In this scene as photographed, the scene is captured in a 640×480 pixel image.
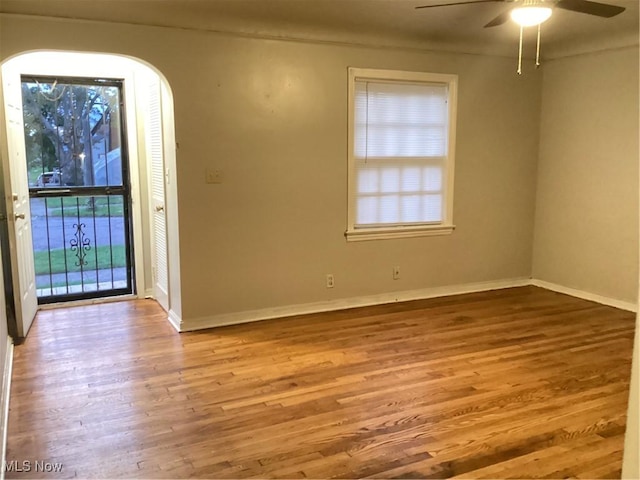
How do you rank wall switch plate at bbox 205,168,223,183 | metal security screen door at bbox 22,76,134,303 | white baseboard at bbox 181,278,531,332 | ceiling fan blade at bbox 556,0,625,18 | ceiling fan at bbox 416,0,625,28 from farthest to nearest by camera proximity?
metal security screen door at bbox 22,76,134,303
white baseboard at bbox 181,278,531,332
wall switch plate at bbox 205,168,223,183
ceiling fan blade at bbox 556,0,625,18
ceiling fan at bbox 416,0,625,28

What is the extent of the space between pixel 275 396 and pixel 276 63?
2.52 meters

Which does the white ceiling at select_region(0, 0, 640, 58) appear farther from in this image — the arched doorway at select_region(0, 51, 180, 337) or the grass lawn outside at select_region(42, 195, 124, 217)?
the grass lawn outside at select_region(42, 195, 124, 217)

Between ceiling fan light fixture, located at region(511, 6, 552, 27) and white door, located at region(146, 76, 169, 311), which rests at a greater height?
ceiling fan light fixture, located at region(511, 6, 552, 27)

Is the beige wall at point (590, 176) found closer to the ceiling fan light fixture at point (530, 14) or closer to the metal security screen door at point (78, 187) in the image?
the ceiling fan light fixture at point (530, 14)

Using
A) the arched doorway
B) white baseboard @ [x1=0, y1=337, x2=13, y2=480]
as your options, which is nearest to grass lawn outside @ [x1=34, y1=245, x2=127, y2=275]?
the arched doorway

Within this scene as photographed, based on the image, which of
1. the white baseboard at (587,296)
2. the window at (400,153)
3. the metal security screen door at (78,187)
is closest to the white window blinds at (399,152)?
the window at (400,153)

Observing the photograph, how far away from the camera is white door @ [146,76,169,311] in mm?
4359

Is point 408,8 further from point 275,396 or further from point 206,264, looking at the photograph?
point 275,396

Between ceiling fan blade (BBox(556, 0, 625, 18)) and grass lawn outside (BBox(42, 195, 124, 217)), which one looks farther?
grass lawn outside (BBox(42, 195, 124, 217))

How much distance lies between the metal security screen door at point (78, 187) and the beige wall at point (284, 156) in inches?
50.7

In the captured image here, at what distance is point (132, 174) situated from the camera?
4.95 meters

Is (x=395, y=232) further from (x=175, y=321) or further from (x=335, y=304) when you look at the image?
(x=175, y=321)

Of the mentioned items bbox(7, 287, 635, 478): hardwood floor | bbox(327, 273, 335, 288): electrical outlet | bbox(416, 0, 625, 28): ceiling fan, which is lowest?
bbox(7, 287, 635, 478): hardwood floor

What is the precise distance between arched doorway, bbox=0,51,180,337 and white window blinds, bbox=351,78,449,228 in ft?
5.10
